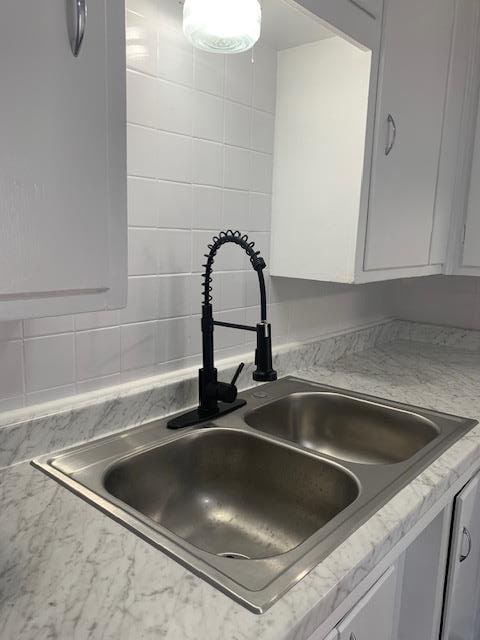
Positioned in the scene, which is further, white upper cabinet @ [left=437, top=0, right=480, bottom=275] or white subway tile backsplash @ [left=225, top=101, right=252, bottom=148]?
white upper cabinet @ [left=437, top=0, right=480, bottom=275]

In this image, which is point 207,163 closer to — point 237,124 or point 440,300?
point 237,124

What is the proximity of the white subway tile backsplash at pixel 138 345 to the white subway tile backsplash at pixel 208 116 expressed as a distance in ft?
1.64

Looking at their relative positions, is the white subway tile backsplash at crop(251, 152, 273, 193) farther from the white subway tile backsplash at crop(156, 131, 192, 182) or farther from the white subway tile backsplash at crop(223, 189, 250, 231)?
Result: the white subway tile backsplash at crop(156, 131, 192, 182)

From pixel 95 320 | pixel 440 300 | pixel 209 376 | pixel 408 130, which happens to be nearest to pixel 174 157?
pixel 95 320

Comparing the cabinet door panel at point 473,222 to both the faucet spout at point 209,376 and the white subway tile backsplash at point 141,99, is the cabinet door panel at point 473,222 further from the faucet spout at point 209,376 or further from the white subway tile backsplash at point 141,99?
the white subway tile backsplash at point 141,99

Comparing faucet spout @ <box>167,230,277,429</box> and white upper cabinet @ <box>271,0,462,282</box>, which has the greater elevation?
white upper cabinet @ <box>271,0,462,282</box>

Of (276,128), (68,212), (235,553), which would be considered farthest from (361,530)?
Answer: (276,128)

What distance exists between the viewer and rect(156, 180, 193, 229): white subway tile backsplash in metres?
1.20

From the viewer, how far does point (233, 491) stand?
118 centimetres

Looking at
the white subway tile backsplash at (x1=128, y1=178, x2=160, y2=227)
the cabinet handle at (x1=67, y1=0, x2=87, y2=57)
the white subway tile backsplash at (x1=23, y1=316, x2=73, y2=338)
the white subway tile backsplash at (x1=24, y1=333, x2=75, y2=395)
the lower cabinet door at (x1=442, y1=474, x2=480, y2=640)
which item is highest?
the cabinet handle at (x1=67, y1=0, x2=87, y2=57)

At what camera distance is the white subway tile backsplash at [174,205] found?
120 cm

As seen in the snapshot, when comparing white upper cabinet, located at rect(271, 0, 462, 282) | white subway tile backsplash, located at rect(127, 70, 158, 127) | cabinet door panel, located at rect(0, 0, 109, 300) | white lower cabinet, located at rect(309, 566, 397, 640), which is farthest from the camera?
white upper cabinet, located at rect(271, 0, 462, 282)

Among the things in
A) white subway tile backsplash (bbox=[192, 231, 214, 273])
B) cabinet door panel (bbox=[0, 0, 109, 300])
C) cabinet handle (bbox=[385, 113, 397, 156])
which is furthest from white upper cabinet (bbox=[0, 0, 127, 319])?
cabinet handle (bbox=[385, 113, 397, 156])

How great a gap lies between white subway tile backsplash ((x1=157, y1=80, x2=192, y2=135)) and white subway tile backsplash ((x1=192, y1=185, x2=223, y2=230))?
0.49 feet
